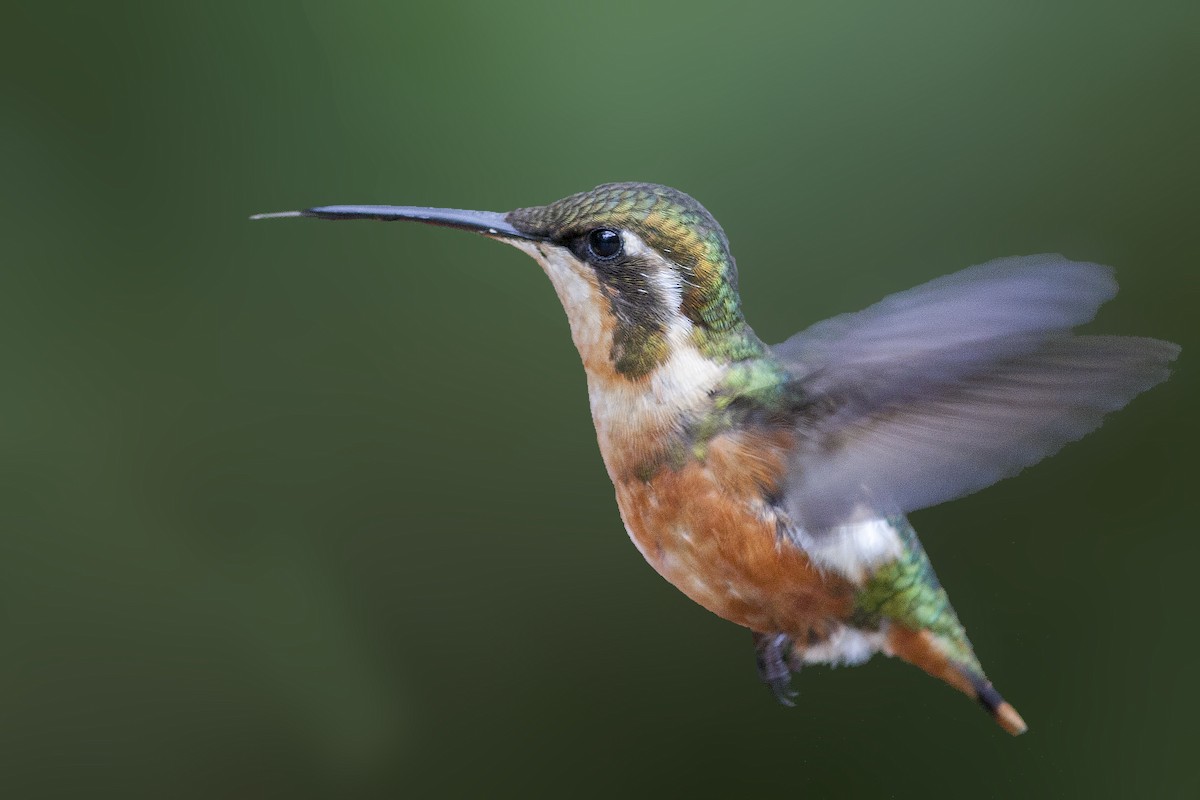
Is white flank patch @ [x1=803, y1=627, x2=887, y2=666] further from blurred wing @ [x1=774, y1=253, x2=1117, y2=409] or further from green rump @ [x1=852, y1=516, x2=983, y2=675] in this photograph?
blurred wing @ [x1=774, y1=253, x2=1117, y2=409]

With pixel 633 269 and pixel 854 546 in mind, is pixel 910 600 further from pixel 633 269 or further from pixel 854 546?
pixel 633 269

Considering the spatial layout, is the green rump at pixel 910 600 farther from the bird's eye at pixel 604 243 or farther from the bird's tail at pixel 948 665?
the bird's eye at pixel 604 243

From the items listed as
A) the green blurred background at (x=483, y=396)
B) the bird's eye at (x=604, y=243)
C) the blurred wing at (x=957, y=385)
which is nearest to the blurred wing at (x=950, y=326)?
the blurred wing at (x=957, y=385)

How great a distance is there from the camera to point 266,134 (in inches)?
49.1

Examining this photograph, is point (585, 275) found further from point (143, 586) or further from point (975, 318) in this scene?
point (143, 586)

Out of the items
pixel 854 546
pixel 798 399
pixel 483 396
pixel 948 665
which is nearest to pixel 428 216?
pixel 798 399

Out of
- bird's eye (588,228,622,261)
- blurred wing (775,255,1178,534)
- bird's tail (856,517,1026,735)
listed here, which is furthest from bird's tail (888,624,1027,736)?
bird's eye (588,228,622,261)

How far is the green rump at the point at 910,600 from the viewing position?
0.69 m

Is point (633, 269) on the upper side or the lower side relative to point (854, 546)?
upper

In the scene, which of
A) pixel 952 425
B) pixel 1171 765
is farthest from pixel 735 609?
pixel 1171 765

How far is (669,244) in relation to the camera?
0.60 metres

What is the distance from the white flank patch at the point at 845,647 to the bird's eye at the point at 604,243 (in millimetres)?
275

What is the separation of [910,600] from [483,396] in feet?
2.40

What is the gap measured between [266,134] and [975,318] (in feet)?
3.04
